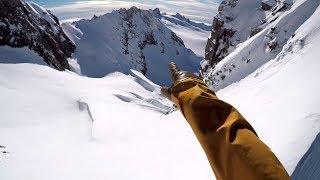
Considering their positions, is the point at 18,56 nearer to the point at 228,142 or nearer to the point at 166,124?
the point at 166,124

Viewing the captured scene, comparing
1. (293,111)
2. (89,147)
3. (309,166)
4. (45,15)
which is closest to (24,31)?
(45,15)

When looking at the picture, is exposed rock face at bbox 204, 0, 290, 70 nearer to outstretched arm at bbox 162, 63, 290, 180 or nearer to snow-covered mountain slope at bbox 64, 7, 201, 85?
snow-covered mountain slope at bbox 64, 7, 201, 85

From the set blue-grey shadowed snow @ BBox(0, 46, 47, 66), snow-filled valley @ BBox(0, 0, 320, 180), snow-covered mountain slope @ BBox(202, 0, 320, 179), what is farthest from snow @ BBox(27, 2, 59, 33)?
snow-covered mountain slope @ BBox(202, 0, 320, 179)

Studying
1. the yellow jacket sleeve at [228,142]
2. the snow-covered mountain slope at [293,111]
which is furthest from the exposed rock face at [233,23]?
the yellow jacket sleeve at [228,142]

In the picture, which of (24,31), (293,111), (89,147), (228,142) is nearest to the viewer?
(228,142)

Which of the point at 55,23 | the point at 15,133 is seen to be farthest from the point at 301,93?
the point at 55,23

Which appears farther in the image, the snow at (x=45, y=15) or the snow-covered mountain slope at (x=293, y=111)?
the snow at (x=45, y=15)

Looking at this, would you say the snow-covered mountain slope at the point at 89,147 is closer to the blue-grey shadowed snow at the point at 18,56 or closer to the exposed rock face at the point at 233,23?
the blue-grey shadowed snow at the point at 18,56
